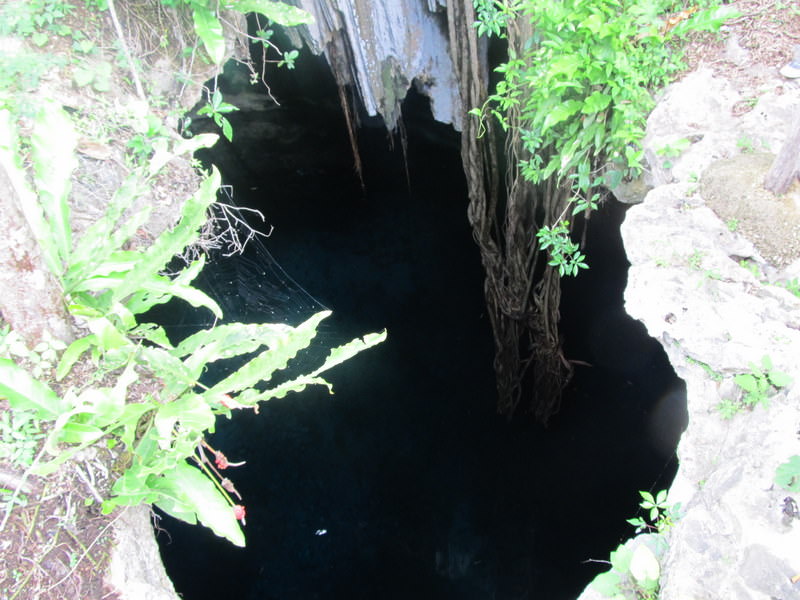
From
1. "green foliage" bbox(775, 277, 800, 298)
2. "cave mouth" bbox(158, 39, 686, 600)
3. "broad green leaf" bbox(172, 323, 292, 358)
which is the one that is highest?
"broad green leaf" bbox(172, 323, 292, 358)

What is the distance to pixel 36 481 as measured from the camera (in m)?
1.74

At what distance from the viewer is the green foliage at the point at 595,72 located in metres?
2.24

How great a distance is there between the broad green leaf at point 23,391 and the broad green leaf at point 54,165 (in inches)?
Answer: 15.3

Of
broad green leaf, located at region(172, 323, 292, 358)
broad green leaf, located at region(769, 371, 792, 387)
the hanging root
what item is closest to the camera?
broad green leaf, located at region(769, 371, 792, 387)

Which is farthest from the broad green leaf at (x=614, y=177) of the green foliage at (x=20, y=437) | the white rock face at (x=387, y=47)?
the green foliage at (x=20, y=437)

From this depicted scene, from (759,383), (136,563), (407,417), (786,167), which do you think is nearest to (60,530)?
(136,563)

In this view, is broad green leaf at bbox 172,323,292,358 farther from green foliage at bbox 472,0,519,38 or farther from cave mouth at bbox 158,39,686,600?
cave mouth at bbox 158,39,686,600

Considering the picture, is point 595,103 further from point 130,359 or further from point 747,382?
point 130,359

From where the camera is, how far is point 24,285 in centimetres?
175

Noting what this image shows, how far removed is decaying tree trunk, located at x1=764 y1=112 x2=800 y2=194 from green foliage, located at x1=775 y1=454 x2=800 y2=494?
100 cm

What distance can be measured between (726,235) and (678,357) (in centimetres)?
50

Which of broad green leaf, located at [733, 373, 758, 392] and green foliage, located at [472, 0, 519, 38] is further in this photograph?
green foliage, located at [472, 0, 519, 38]

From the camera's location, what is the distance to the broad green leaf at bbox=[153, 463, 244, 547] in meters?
1.74

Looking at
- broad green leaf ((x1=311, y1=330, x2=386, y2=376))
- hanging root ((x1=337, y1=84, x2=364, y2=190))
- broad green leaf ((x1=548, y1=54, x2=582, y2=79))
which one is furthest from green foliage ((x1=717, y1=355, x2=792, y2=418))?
hanging root ((x1=337, y1=84, x2=364, y2=190))
